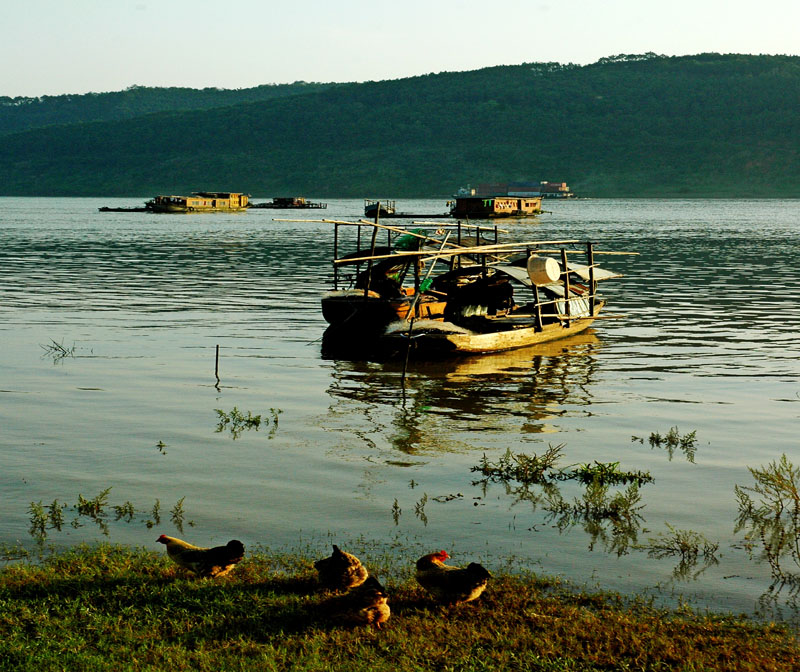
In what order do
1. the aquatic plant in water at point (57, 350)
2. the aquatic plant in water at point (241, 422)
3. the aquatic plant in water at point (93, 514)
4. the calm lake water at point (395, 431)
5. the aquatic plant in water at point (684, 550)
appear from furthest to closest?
1. the aquatic plant in water at point (57, 350)
2. the aquatic plant in water at point (241, 422)
3. the aquatic plant in water at point (93, 514)
4. the calm lake water at point (395, 431)
5. the aquatic plant in water at point (684, 550)

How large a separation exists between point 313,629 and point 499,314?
65.1 ft

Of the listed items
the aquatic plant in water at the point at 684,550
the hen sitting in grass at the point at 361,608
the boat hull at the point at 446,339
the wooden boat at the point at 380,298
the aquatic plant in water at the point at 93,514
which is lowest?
the aquatic plant in water at the point at 93,514

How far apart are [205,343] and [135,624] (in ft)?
Result: 60.5

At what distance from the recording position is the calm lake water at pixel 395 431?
11227mm

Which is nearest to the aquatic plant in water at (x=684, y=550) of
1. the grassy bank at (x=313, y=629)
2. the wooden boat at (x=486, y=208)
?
the grassy bank at (x=313, y=629)

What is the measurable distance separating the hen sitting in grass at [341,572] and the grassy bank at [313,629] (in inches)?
8.1

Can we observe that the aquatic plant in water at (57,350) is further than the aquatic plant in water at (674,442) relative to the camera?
Yes

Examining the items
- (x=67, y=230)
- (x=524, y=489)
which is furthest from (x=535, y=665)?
(x=67, y=230)

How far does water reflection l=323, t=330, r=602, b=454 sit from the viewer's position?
679 inches

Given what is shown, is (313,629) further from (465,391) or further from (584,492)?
(465,391)

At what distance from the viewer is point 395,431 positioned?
16.7 m

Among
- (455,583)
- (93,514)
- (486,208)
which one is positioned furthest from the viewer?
(486,208)

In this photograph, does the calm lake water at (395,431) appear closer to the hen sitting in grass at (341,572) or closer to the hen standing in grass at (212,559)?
the hen standing in grass at (212,559)

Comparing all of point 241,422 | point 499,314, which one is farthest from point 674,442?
point 499,314
